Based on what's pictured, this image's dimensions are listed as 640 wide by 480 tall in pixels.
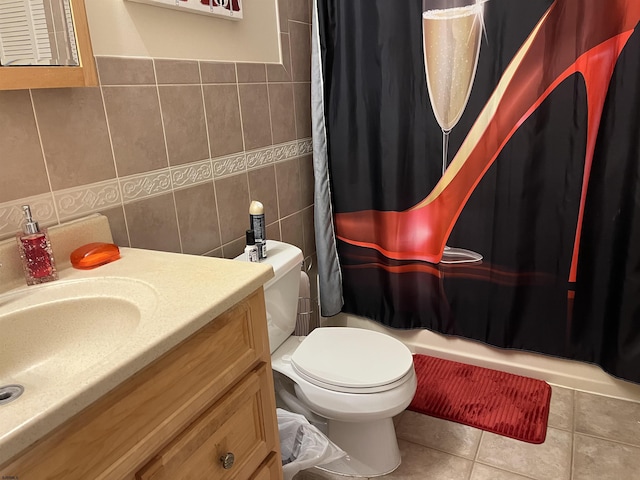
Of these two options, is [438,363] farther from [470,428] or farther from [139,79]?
[139,79]

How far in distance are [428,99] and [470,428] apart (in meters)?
1.26

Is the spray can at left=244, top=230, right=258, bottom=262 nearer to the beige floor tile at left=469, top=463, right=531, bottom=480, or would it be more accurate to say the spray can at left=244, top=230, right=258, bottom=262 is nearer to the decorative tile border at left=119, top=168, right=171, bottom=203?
the decorative tile border at left=119, top=168, right=171, bottom=203

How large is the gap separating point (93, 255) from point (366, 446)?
1068 mm

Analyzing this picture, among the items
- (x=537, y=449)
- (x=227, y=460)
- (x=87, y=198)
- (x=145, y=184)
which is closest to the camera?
(x=227, y=460)

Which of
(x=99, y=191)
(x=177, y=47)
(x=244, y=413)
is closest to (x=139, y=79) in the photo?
(x=177, y=47)

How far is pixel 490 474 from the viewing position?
1640mm

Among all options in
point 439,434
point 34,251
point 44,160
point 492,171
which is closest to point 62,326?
point 34,251

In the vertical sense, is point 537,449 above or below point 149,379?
below

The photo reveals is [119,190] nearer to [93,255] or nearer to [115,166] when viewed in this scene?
[115,166]

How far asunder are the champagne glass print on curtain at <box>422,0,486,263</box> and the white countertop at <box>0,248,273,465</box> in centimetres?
116

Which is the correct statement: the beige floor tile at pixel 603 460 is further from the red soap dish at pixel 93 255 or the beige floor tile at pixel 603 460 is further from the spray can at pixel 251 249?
the red soap dish at pixel 93 255

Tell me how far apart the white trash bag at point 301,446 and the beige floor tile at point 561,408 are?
91cm

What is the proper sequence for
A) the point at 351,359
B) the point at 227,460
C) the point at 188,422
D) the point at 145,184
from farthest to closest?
the point at 351,359 < the point at 145,184 < the point at 227,460 < the point at 188,422

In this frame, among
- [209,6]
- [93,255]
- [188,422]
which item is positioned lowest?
[188,422]
